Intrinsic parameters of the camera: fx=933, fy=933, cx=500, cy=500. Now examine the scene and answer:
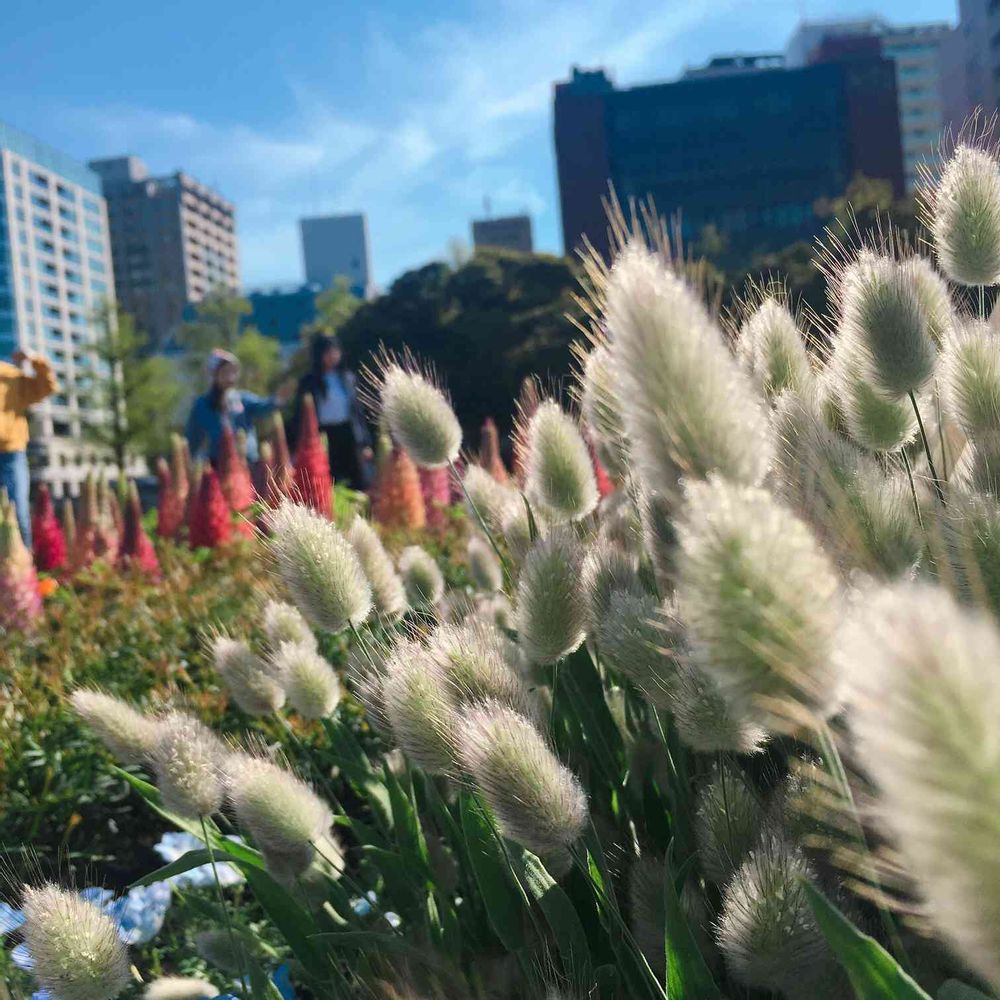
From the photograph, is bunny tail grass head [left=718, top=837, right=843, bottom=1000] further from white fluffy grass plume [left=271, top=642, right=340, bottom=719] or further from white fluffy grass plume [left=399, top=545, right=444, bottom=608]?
white fluffy grass plume [left=399, top=545, right=444, bottom=608]

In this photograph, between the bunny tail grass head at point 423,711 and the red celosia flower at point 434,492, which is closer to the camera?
the bunny tail grass head at point 423,711

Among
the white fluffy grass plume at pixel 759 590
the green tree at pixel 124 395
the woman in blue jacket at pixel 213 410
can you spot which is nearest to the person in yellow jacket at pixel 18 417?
the woman in blue jacket at pixel 213 410

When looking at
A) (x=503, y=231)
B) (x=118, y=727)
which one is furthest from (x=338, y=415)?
(x=503, y=231)

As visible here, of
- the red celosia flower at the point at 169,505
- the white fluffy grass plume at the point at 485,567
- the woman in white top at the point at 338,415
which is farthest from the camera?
the woman in white top at the point at 338,415

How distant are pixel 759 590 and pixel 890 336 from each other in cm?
53

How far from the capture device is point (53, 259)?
95.2 m

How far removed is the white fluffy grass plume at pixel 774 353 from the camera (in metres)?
1.21

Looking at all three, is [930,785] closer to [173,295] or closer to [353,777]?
[353,777]

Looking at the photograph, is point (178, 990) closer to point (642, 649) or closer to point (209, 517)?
point (642, 649)

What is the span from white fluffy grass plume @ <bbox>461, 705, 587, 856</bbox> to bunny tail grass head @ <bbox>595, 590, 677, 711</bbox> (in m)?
0.17

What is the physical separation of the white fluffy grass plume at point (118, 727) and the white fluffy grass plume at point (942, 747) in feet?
3.67

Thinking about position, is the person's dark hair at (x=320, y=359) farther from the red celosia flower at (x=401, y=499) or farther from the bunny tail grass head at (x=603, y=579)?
the bunny tail grass head at (x=603, y=579)

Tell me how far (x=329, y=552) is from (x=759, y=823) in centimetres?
56

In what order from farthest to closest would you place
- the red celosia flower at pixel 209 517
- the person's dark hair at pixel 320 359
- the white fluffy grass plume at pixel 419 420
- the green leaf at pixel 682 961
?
the person's dark hair at pixel 320 359 < the red celosia flower at pixel 209 517 < the white fluffy grass plume at pixel 419 420 < the green leaf at pixel 682 961
